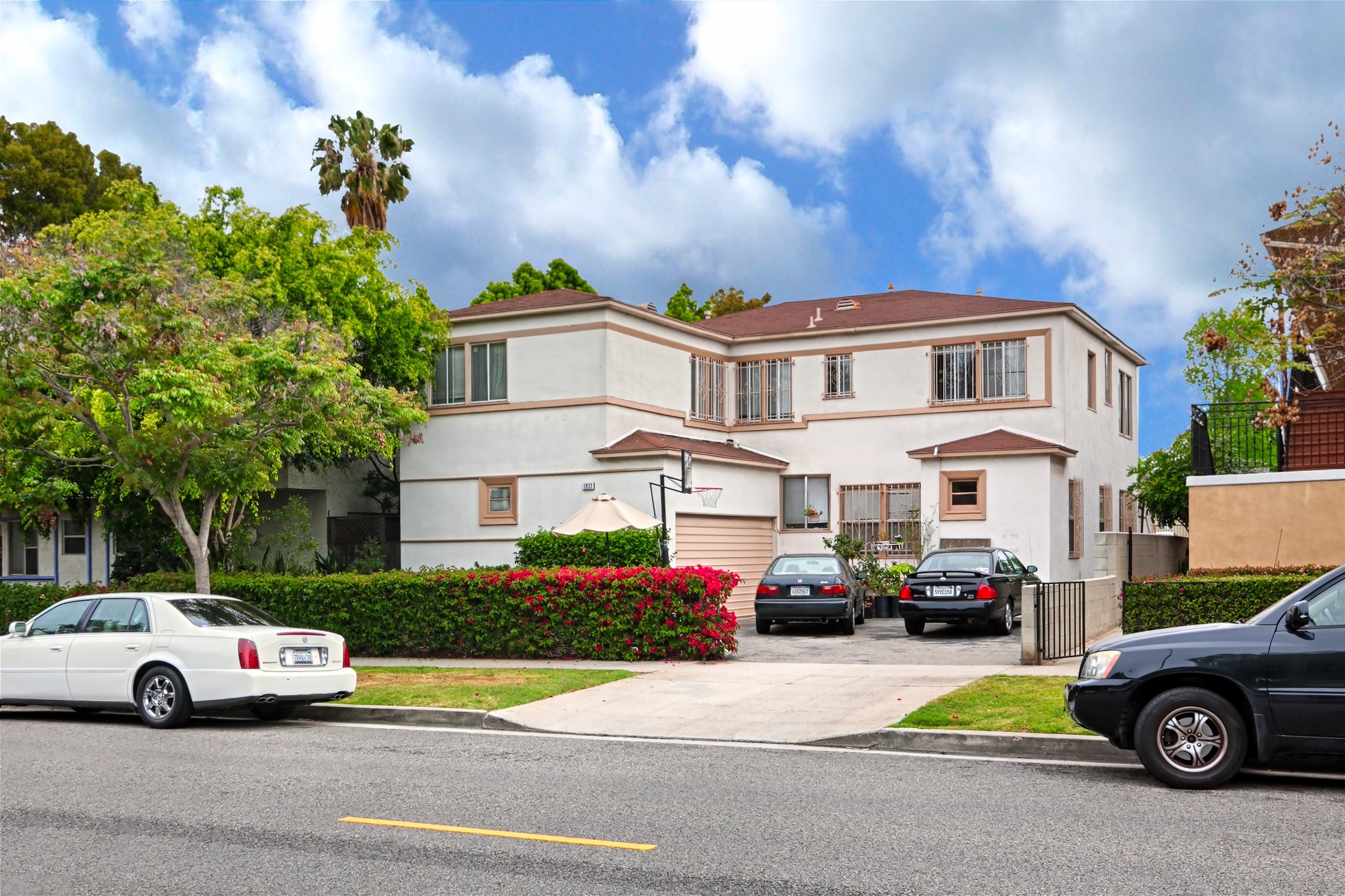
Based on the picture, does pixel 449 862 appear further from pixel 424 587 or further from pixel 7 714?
pixel 424 587

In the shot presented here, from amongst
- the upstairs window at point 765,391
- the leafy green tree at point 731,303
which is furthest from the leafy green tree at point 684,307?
the upstairs window at point 765,391

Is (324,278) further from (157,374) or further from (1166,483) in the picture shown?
(1166,483)

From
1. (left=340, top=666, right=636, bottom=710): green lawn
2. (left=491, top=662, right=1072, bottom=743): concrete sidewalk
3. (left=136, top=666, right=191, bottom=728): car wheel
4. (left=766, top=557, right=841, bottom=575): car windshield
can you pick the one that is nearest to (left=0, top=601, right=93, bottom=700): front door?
(left=136, top=666, right=191, bottom=728): car wheel

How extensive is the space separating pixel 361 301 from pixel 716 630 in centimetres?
1241

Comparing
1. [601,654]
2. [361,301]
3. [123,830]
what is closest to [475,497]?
[361,301]

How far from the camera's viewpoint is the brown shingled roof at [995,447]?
1024 inches

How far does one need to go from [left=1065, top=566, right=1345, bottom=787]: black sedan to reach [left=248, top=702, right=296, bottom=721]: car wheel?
355 inches

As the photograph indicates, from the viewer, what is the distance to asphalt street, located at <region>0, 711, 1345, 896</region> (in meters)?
6.41

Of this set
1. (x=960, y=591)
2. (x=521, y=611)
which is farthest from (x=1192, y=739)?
(x=960, y=591)

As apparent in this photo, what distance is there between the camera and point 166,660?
13031 mm

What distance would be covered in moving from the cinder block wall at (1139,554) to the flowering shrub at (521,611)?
849 cm

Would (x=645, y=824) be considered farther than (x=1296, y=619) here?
No

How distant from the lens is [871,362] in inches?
→ 1150

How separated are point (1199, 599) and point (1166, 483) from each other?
46.5 ft
